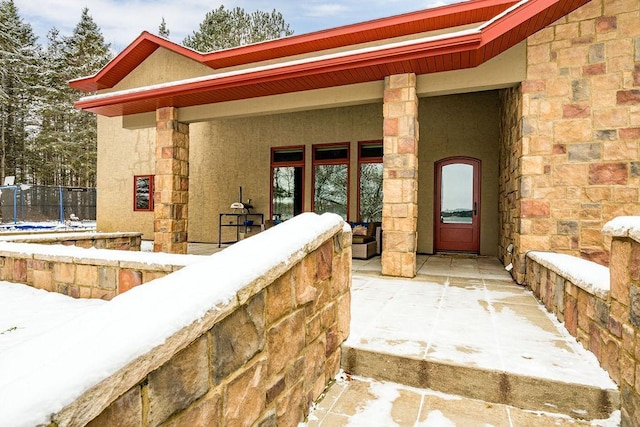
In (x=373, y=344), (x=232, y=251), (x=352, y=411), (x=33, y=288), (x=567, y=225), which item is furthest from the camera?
(x=567, y=225)

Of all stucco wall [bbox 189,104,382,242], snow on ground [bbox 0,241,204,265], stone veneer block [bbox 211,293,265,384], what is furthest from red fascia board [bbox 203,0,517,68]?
stone veneer block [bbox 211,293,265,384]

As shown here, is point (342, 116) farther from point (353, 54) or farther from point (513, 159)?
point (513, 159)

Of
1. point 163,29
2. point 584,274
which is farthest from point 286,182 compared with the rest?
point 163,29

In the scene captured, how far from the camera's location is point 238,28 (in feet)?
66.5

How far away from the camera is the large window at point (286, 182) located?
9805 mm

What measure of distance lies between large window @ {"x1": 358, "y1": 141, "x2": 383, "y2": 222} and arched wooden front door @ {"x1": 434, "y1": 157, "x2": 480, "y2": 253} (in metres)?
1.41

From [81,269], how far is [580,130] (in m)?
6.11

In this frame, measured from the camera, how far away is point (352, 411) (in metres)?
2.02

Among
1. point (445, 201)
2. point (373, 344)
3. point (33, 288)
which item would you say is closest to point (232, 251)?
point (373, 344)

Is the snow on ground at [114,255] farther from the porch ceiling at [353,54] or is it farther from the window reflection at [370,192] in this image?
the window reflection at [370,192]

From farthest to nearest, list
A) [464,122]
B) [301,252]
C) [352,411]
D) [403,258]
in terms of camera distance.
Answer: [464,122] → [403,258] → [352,411] → [301,252]

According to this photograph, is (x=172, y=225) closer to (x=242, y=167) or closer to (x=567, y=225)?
(x=242, y=167)

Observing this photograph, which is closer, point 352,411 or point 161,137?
point 352,411

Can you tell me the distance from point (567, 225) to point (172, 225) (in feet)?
22.1
